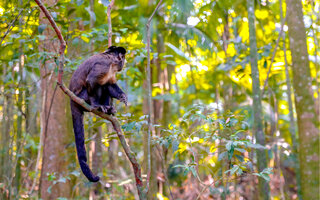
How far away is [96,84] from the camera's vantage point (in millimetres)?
3785

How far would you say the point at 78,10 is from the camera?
5.04 metres

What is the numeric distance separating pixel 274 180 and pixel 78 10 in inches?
240

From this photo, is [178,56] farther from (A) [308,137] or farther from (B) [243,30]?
(A) [308,137]

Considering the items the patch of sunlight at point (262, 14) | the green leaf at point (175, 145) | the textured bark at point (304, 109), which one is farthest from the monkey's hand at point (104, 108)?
the patch of sunlight at point (262, 14)

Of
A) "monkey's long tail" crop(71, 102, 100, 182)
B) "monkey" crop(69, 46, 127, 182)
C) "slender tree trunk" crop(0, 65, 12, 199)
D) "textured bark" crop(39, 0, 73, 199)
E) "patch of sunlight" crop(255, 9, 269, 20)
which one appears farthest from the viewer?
"patch of sunlight" crop(255, 9, 269, 20)

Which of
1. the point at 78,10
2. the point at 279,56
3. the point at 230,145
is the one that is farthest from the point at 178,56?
the point at 230,145

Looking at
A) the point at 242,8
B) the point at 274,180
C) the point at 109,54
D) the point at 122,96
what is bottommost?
the point at 274,180

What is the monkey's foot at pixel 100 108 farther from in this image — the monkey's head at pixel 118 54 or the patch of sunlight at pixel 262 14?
the patch of sunlight at pixel 262 14

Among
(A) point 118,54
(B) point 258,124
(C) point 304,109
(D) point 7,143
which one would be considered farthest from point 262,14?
(D) point 7,143

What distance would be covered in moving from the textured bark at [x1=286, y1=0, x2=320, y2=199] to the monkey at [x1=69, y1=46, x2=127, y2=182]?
2263 millimetres

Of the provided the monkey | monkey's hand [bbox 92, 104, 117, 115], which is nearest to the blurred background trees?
monkey's hand [bbox 92, 104, 117, 115]

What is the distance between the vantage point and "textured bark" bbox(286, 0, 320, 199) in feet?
13.4

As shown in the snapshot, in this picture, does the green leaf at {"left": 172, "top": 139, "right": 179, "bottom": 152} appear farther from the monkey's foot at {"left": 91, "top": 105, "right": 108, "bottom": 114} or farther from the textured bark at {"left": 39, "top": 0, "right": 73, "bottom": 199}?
the textured bark at {"left": 39, "top": 0, "right": 73, "bottom": 199}

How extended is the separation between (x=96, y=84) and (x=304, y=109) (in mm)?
2626
